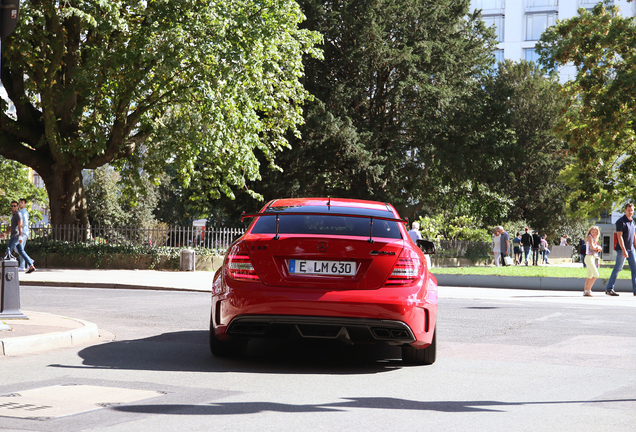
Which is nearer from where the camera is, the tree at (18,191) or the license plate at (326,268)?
the license plate at (326,268)

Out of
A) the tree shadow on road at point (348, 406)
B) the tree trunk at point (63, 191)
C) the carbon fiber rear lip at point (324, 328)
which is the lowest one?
the tree shadow on road at point (348, 406)

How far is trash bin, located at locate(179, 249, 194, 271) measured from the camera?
83.0 feet

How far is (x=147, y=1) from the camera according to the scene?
78.8ft

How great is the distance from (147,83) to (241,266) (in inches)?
727

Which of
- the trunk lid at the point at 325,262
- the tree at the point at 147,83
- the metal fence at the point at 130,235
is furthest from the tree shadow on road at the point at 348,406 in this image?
the metal fence at the point at 130,235

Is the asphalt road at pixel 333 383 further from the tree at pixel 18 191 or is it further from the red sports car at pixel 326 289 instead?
the tree at pixel 18 191

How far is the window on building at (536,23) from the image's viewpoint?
256ft

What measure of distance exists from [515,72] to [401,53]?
1084 inches

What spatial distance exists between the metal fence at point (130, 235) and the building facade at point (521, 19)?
192 feet

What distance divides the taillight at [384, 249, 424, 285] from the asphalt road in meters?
0.86

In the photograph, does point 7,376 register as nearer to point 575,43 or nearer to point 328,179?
point 575,43

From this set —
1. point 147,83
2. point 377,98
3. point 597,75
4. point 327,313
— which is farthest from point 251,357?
point 377,98

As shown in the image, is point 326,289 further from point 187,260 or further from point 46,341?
point 187,260

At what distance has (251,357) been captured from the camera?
7.75 m
